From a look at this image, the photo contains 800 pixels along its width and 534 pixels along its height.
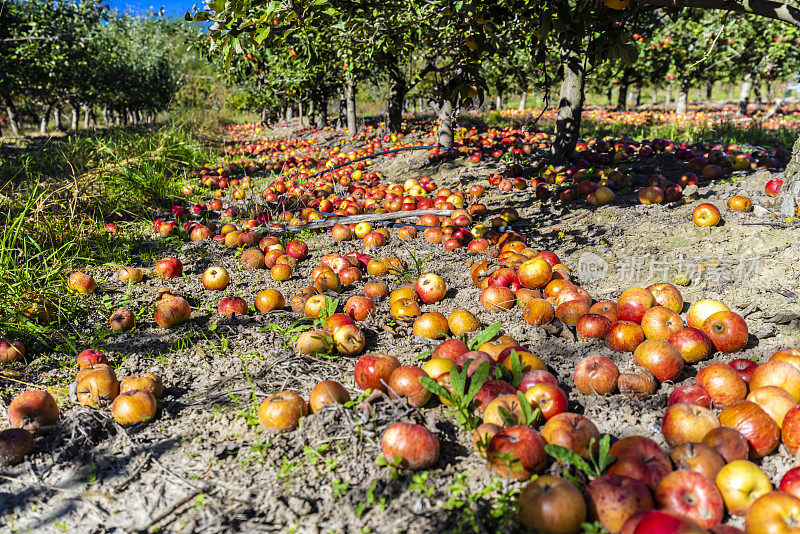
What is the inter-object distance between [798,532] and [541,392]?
105 centimetres

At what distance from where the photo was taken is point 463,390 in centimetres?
243

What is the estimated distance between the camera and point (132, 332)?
371 centimetres

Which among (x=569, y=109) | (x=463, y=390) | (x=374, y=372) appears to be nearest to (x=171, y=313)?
(x=374, y=372)

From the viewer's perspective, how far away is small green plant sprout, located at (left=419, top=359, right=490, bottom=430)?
2348mm

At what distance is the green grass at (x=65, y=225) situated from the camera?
143 inches

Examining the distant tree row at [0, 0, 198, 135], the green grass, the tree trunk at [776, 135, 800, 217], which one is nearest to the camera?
the green grass

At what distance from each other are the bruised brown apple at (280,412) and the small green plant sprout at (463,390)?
691 mm

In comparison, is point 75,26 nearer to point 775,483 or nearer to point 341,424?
point 341,424

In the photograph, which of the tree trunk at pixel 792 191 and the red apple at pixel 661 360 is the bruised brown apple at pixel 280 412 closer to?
the red apple at pixel 661 360

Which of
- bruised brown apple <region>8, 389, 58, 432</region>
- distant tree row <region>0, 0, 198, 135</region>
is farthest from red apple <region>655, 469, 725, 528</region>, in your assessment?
distant tree row <region>0, 0, 198, 135</region>

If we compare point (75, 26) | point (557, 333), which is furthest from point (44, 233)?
point (75, 26)

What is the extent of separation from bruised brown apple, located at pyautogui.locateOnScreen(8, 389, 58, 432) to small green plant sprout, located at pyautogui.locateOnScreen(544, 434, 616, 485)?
261 centimetres

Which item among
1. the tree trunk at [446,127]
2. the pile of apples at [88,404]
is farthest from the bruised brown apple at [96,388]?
the tree trunk at [446,127]

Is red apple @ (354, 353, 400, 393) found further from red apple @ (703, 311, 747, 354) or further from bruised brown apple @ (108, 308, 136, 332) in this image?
bruised brown apple @ (108, 308, 136, 332)
